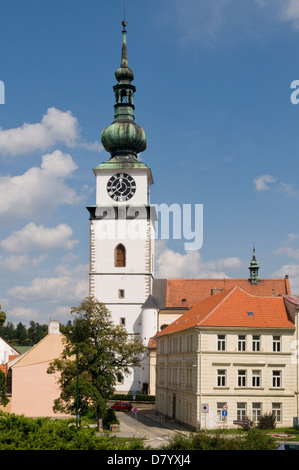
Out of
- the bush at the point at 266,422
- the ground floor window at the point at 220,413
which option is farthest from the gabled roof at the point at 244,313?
the bush at the point at 266,422

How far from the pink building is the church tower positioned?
687 inches

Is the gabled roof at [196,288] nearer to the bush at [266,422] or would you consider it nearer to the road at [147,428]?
the road at [147,428]

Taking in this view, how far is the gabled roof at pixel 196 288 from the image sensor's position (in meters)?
74.0

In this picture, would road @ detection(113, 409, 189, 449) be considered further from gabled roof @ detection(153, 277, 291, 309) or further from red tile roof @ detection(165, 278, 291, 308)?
red tile roof @ detection(165, 278, 291, 308)

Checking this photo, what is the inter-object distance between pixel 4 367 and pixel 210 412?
31.7 metres

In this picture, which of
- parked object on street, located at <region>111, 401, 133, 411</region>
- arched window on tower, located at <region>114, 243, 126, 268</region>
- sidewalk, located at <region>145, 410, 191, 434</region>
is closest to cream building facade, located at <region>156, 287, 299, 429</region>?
sidewalk, located at <region>145, 410, 191, 434</region>

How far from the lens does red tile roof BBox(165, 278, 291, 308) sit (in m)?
74.3

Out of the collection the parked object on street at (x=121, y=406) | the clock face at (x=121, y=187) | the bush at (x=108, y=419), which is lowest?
the parked object on street at (x=121, y=406)

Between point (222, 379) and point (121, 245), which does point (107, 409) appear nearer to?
point (222, 379)

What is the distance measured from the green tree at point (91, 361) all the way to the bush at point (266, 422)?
30.4 feet

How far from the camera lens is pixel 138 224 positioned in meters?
71.6

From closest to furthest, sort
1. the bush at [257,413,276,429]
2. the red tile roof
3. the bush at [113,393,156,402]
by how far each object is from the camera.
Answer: the bush at [257,413,276,429] < the bush at [113,393,156,402] < the red tile roof

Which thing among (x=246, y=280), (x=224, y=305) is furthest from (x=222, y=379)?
(x=246, y=280)

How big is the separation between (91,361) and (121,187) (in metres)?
34.0
